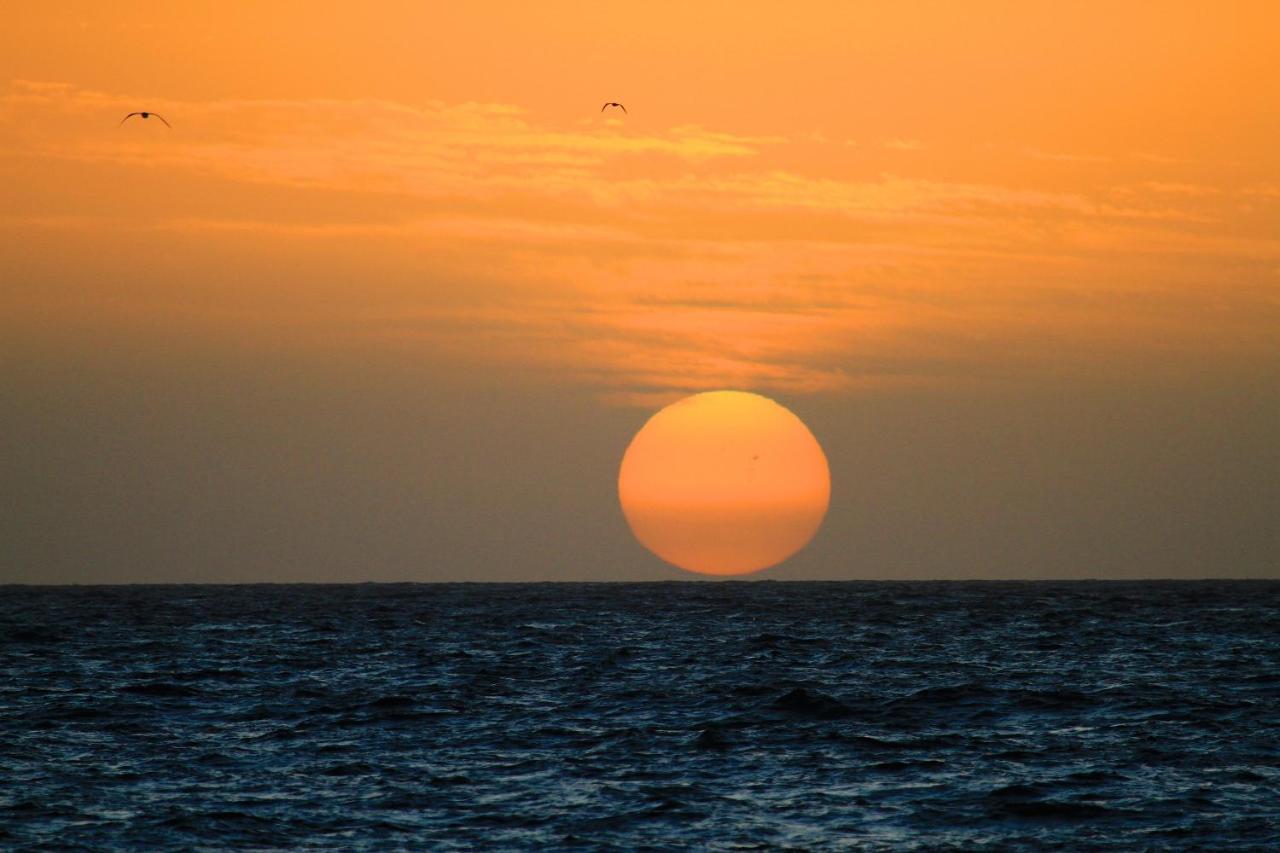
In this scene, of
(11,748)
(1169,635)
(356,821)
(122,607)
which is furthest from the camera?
(122,607)

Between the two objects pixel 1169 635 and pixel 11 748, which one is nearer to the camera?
pixel 11 748

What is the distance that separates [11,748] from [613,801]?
1593 cm

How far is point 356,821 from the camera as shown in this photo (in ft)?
98.8

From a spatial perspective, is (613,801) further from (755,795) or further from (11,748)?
(11,748)

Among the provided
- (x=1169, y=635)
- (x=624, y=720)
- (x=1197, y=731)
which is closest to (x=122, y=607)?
(x=1169, y=635)

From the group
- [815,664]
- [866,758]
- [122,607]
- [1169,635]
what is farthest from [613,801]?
[122,607]

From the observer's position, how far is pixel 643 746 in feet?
129

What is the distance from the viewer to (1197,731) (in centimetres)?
4147

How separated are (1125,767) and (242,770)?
19625 mm

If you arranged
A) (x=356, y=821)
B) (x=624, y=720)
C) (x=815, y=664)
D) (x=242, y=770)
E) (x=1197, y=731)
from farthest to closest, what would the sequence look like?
(x=815, y=664) < (x=624, y=720) < (x=1197, y=731) < (x=242, y=770) < (x=356, y=821)

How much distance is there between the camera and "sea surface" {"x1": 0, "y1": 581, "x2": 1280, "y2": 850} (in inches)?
1169

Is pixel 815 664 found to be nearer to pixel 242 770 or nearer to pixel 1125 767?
pixel 1125 767

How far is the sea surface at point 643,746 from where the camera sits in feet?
97.4

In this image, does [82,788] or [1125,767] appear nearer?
[82,788]
